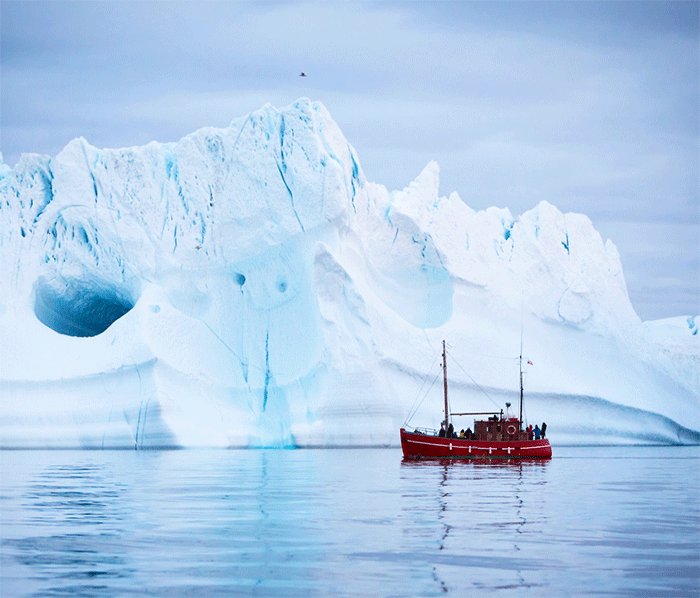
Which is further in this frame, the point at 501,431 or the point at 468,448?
the point at 501,431

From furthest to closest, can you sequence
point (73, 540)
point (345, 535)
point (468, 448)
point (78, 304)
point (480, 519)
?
point (78, 304), point (468, 448), point (480, 519), point (345, 535), point (73, 540)

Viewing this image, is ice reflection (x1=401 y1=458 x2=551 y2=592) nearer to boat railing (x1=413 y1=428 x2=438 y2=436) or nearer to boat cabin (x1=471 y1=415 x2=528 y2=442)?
boat railing (x1=413 y1=428 x2=438 y2=436)

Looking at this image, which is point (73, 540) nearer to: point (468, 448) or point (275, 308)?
point (468, 448)

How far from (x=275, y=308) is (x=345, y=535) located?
2051 cm

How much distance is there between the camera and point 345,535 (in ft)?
27.0

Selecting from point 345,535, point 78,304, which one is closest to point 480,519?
point 345,535

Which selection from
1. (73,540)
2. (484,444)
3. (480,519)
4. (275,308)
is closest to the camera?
(73,540)

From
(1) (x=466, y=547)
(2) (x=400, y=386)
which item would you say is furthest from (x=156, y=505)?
(2) (x=400, y=386)

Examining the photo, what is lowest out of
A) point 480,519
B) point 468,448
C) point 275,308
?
point 480,519

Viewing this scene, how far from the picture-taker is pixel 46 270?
28438mm

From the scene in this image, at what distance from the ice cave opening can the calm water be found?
1410 cm

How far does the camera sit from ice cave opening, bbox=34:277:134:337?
29.2 metres

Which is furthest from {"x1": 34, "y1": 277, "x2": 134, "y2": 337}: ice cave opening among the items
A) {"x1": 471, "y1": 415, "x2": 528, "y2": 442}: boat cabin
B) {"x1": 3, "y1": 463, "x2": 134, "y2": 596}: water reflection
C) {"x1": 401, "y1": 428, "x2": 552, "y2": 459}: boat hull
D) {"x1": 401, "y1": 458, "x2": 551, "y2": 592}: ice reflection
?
{"x1": 3, "y1": 463, "x2": 134, "y2": 596}: water reflection

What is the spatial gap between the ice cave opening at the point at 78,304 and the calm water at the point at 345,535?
1410 centimetres
